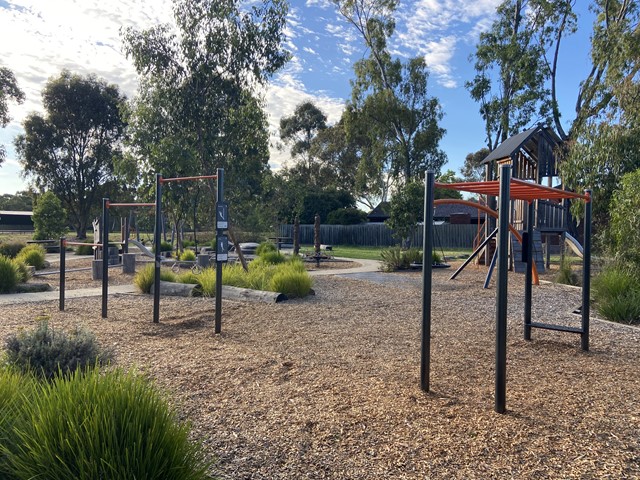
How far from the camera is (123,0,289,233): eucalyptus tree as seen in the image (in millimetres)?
13453

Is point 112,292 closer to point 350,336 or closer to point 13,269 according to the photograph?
point 13,269

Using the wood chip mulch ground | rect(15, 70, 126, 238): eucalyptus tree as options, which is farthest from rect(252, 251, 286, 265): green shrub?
rect(15, 70, 126, 238): eucalyptus tree

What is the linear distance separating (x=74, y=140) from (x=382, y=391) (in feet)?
146

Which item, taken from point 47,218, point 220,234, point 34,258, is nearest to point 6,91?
point 47,218

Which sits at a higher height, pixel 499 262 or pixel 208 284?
pixel 499 262

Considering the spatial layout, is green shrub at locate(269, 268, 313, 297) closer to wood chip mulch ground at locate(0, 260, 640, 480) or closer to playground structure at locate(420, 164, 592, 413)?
wood chip mulch ground at locate(0, 260, 640, 480)

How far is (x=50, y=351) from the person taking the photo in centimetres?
393

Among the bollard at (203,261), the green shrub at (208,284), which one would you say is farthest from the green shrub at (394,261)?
the green shrub at (208,284)

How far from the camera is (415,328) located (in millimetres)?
6645

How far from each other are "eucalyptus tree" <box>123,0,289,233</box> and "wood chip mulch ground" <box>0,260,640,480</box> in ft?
24.1

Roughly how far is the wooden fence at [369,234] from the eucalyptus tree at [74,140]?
16.1 m

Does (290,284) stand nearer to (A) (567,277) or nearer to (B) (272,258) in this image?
(B) (272,258)

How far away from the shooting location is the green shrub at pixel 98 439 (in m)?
2.18

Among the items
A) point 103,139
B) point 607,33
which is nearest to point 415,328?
point 607,33
